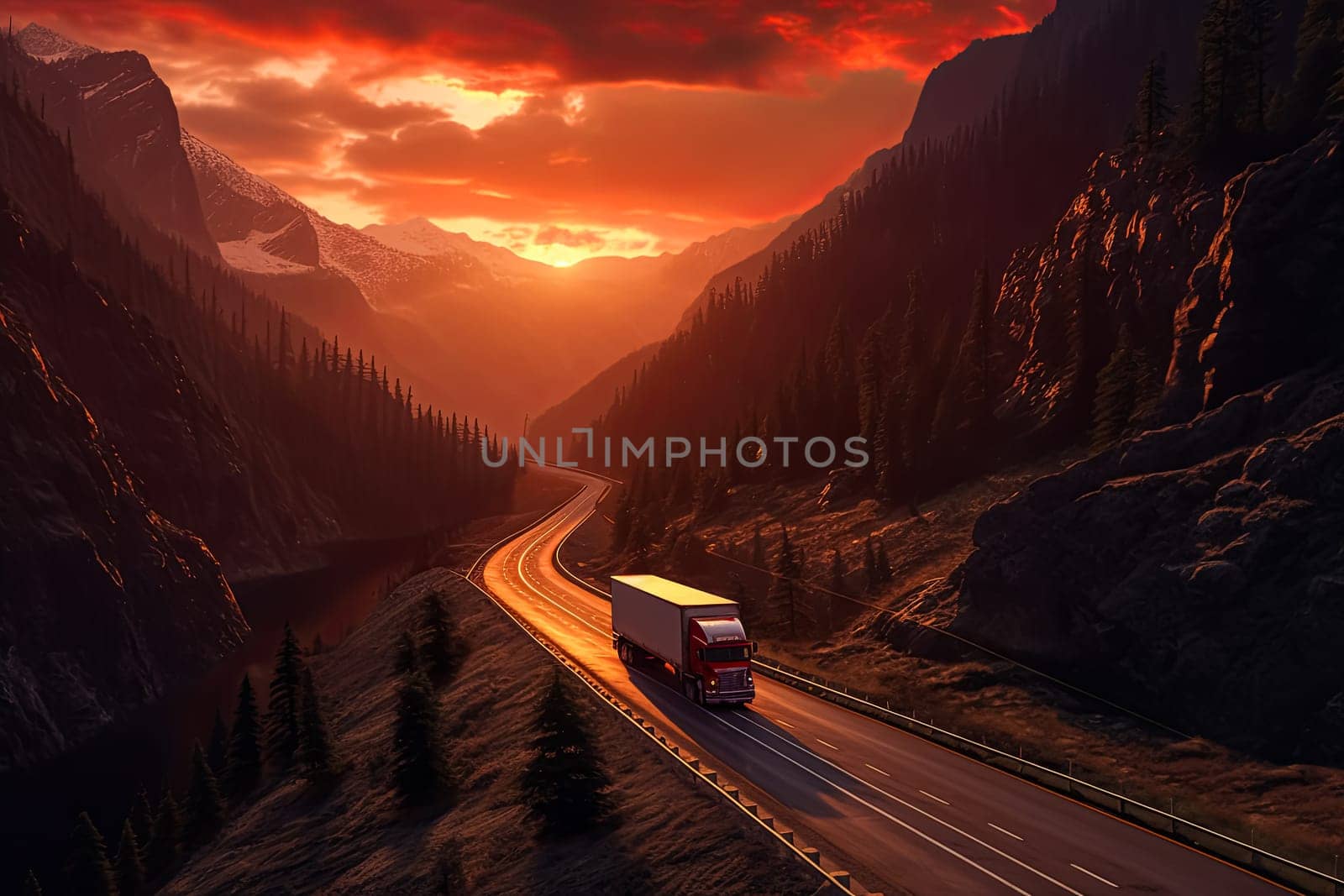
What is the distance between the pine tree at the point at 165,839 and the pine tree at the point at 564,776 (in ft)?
103

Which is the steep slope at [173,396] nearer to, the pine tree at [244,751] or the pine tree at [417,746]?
the pine tree at [244,751]

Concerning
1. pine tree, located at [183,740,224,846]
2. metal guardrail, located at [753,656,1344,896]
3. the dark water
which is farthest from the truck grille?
the dark water

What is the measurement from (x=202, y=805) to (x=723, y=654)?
3260 cm

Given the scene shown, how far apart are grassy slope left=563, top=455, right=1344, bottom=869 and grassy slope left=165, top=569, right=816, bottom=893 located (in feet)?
44.1

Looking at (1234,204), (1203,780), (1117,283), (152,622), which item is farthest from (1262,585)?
(152,622)

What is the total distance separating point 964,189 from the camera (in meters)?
176

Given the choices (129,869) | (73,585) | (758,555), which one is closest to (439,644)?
(129,869)

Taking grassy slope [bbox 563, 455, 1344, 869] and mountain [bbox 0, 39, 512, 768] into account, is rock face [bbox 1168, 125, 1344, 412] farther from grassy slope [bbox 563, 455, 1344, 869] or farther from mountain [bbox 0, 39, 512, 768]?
mountain [bbox 0, 39, 512, 768]

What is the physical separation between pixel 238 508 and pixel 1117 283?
412 feet

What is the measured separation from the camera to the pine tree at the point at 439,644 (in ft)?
194

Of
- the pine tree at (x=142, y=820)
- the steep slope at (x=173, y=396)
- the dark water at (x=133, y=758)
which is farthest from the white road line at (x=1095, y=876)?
Answer: the steep slope at (x=173, y=396)

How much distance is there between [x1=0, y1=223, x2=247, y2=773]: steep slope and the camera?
7600cm

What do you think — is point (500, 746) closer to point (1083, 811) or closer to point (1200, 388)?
point (1083, 811)

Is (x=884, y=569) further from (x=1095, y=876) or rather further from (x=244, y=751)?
(x=1095, y=876)
